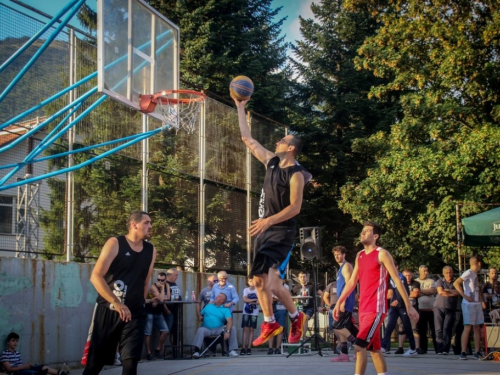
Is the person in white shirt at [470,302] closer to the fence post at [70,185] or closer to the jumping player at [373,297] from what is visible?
the jumping player at [373,297]

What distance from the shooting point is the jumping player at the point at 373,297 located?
29.0 ft

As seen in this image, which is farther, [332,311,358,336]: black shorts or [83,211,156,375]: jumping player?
[332,311,358,336]: black shorts

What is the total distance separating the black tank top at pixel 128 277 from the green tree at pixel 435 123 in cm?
1979

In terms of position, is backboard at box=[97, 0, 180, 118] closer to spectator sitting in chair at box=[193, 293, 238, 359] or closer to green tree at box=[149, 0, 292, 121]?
spectator sitting in chair at box=[193, 293, 238, 359]

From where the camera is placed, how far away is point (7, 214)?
12.7 metres

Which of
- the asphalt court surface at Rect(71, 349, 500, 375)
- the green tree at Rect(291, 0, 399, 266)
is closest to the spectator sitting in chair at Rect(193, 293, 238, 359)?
the asphalt court surface at Rect(71, 349, 500, 375)

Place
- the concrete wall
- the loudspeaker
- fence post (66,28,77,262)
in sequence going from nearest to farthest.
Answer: the concrete wall, fence post (66,28,77,262), the loudspeaker

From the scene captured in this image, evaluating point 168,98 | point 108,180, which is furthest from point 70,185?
point 168,98

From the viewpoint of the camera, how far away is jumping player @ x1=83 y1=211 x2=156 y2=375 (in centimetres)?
738

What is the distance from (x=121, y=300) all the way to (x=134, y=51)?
19.0 ft

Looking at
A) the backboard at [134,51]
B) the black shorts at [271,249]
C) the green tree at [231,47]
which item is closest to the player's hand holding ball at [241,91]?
the black shorts at [271,249]

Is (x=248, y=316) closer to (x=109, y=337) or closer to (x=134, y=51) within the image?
(x=134, y=51)

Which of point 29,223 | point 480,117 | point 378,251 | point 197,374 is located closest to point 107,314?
point 378,251

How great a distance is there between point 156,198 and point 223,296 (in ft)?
10.2
